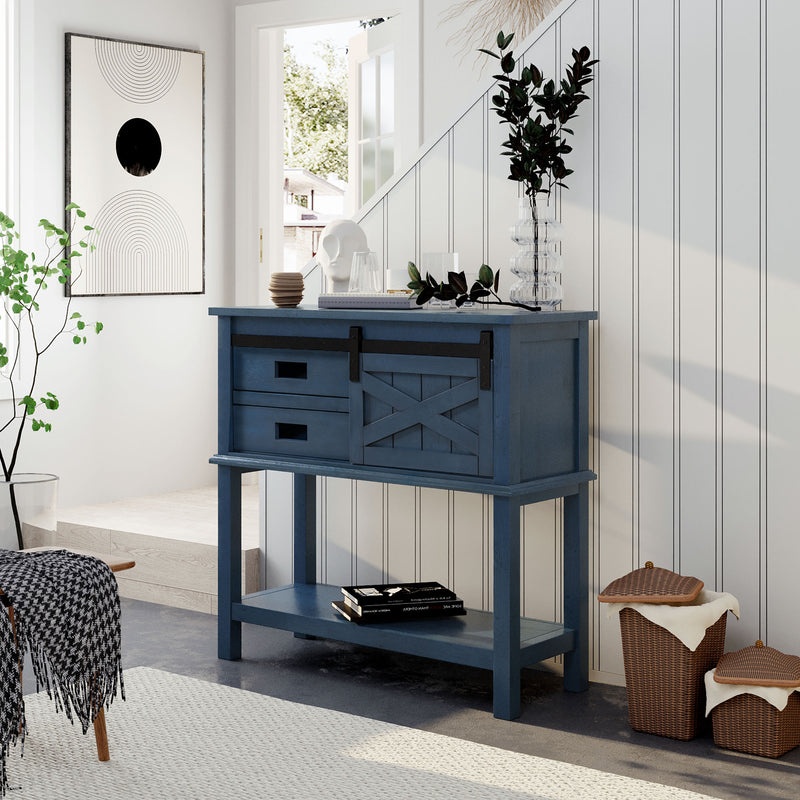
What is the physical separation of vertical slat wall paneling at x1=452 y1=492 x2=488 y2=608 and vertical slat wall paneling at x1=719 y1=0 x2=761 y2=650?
0.74 m

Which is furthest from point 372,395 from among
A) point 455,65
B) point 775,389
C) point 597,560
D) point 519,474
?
point 455,65

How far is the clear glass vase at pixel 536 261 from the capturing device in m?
3.18

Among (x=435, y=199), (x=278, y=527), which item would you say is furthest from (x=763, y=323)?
(x=278, y=527)

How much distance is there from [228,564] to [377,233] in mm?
1085

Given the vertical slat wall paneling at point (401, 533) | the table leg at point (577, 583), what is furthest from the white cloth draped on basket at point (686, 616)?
the vertical slat wall paneling at point (401, 533)

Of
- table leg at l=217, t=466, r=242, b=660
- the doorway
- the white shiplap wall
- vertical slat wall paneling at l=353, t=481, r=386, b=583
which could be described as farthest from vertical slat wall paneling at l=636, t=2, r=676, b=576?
the doorway

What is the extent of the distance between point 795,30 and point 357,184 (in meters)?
2.50

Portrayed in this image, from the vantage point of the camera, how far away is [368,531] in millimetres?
3742

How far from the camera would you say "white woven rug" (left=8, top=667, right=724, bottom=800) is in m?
2.52

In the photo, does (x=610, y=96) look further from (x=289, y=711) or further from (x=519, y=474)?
(x=289, y=711)

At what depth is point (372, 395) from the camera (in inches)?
124

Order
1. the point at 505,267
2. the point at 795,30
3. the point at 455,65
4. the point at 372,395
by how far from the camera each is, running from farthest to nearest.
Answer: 1. the point at 455,65
2. the point at 505,267
3. the point at 372,395
4. the point at 795,30

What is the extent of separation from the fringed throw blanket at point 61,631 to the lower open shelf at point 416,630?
80 cm

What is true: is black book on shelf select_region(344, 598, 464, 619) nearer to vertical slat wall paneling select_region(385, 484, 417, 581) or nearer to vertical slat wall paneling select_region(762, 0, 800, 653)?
vertical slat wall paneling select_region(385, 484, 417, 581)
